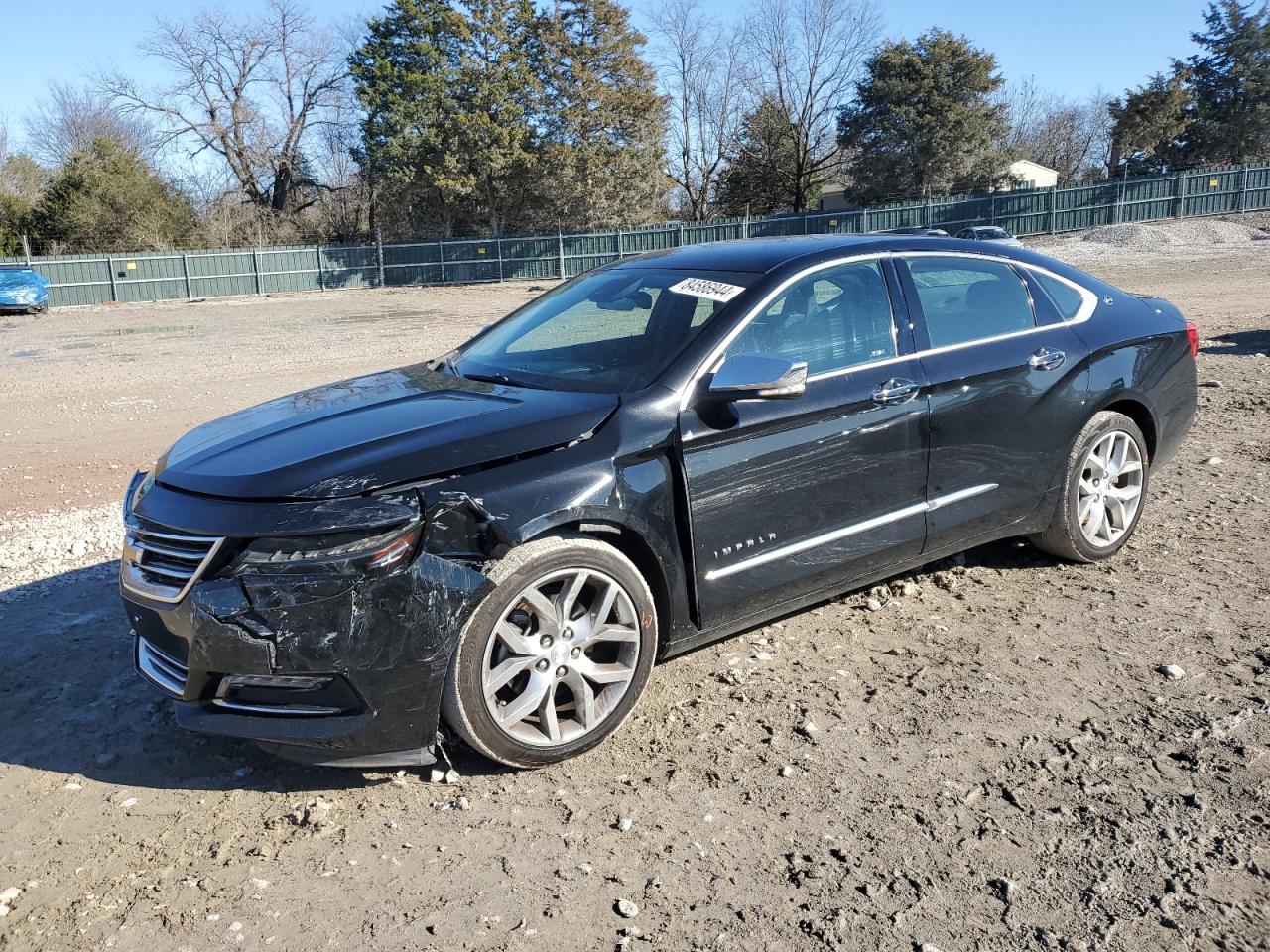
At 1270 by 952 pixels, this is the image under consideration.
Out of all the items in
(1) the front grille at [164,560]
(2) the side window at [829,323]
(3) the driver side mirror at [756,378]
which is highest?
(2) the side window at [829,323]

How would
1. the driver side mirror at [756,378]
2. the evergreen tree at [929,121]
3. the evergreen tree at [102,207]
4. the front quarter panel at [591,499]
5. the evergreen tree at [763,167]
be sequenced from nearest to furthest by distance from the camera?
the front quarter panel at [591,499] < the driver side mirror at [756,378] < the evergreen tree at [102,207] < the evergreen tree at [929,121] < the evergreen tree at [763,167]

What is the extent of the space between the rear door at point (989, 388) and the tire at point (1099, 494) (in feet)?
0.50

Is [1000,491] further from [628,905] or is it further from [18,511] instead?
[18,511]

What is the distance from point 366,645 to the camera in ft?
10.1

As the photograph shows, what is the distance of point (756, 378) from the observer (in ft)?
11.9

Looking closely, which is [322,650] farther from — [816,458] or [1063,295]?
[1063,295]

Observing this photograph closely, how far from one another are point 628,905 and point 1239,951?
4.99 feet

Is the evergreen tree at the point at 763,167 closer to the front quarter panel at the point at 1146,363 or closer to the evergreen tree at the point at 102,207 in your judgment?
the evergreen tree at the point at 102,207

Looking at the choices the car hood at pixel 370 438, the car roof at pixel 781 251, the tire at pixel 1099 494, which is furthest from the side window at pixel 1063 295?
the car hood at pixel 370 438

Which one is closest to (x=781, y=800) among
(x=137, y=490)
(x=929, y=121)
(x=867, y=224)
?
(x=137, y=490)

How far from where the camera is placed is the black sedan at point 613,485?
3111 millimetres

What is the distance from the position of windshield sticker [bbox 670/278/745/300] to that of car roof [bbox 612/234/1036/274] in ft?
0.40

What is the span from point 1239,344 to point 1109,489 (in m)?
8.27

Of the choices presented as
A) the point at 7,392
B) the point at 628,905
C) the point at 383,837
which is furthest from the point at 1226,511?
the point at 7,392
